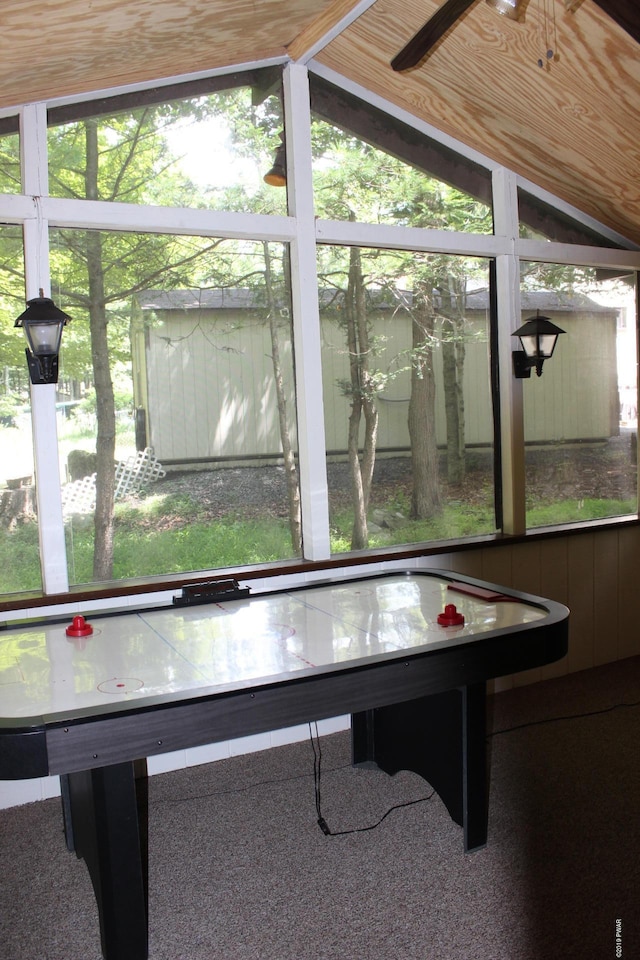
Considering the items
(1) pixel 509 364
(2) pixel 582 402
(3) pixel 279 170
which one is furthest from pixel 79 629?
(2) pixel 582 402

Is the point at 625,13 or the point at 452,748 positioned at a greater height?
the point at 625,13

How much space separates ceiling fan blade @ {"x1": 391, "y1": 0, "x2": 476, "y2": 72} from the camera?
2235 mm

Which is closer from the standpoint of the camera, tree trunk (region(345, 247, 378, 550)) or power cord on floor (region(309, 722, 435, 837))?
power cord on floor (region(309, 722, 435, 837))

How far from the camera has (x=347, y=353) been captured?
13.3 ft

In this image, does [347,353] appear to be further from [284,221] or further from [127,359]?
[127,359]

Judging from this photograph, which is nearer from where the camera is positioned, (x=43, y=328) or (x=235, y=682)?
(x=235, y=682)

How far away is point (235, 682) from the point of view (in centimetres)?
211

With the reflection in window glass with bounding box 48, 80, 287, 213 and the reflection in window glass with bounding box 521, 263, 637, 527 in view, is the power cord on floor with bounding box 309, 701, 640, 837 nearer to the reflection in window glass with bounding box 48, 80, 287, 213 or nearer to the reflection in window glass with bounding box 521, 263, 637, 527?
the reflection in window glass with bounding box 521, 263, 637, 527

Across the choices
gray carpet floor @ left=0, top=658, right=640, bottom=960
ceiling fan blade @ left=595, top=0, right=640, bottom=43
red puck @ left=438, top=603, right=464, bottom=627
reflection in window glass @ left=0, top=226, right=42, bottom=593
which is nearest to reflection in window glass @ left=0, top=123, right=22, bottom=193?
reflection in window glass @ left=0, top=226, right=42, bottom=593

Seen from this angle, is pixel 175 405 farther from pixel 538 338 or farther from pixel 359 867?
pixel 359 867

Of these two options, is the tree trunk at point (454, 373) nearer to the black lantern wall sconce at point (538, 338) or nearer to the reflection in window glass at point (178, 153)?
the black lantern wall sconce at point (538, 338)

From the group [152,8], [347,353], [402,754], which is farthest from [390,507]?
[152,8]

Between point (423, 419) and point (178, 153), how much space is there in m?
1.78

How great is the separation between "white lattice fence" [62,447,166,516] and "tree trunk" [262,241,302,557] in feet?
2.02
